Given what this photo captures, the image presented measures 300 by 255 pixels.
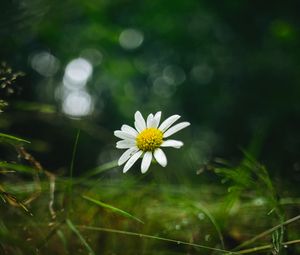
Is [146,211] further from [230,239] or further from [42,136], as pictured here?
[42,136]

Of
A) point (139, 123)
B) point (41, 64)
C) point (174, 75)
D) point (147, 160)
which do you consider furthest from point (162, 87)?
point (147, 160)

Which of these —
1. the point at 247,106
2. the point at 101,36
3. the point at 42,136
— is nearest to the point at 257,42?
the point at 247,106

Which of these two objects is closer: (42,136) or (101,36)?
(101,36)

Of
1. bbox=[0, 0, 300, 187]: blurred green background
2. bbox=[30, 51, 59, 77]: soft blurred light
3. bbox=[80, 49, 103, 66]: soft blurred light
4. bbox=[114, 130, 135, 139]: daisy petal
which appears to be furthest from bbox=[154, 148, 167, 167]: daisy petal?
bbox=[30, 51, 59, 77]: soft blurred light

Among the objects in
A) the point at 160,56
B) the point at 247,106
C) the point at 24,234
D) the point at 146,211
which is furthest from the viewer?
the point at 160,56

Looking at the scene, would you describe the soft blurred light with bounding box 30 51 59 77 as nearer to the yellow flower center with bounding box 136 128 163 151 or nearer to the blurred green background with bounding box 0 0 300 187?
the blurred green background with bounding box 0 0 300 187

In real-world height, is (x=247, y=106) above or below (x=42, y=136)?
above

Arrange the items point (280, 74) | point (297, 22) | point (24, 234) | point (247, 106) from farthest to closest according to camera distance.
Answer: point (247, 106) < point (280, 74) < point (297, 22) < point (24, 234)
